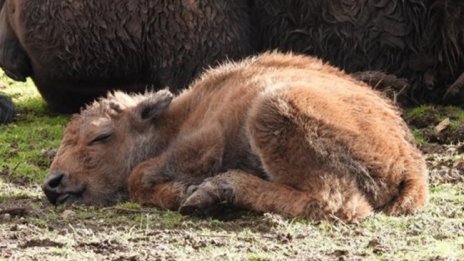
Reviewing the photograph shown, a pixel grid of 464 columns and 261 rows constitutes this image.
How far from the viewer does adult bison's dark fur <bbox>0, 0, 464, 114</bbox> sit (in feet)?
33.6

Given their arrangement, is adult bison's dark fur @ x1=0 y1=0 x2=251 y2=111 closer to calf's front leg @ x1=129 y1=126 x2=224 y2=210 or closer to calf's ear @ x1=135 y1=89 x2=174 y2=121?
calf's ear @ x1=135 y1=89 x2=174 y2=121

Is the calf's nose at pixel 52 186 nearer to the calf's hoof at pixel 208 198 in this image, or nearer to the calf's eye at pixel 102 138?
the calf's eye at pixel 102 138

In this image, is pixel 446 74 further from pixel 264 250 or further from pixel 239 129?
pixel 264 250

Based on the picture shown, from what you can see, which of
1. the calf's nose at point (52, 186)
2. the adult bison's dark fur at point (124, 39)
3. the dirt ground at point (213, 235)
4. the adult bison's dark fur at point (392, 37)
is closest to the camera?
the dirt ground at point (213, 235)

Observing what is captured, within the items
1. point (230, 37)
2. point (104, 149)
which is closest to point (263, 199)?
point (104, 149)

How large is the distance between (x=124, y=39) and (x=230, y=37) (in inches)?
35.7

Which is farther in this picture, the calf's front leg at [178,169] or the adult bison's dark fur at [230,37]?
the adult bison's dark fur at [230,37]

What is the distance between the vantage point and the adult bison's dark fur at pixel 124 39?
34.1 feet

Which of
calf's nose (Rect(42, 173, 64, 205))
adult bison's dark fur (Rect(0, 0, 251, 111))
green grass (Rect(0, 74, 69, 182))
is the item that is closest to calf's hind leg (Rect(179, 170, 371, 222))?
calf's nose (Rect(42, 173, 64, 205))

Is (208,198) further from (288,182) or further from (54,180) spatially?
(54,180)

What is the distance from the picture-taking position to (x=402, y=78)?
1023cm

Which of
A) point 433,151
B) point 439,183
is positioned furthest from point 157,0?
point 439,183

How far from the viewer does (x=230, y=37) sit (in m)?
10.4

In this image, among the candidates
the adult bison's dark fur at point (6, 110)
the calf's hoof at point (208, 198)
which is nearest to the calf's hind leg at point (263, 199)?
the calf's hoof at point (208, 198)
